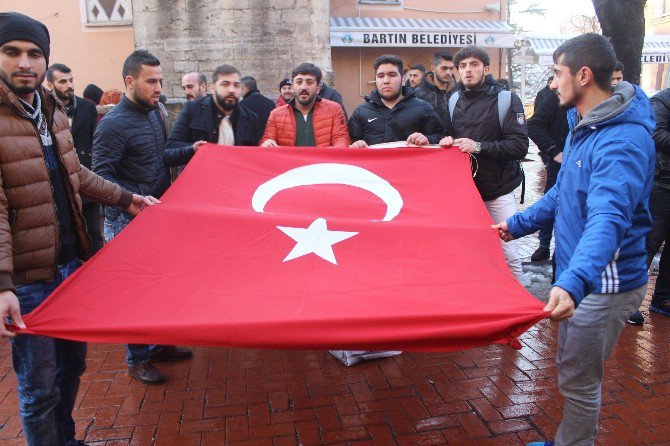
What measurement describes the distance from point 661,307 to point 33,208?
16.2ft

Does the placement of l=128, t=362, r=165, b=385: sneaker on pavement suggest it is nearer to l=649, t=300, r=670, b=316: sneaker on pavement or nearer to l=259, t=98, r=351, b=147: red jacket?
l=259, t=98, r=351, b=147: red jacket

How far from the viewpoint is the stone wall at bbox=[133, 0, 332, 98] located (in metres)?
12.8

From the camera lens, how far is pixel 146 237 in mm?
3062

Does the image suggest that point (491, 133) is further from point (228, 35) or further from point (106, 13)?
point (106, 13)

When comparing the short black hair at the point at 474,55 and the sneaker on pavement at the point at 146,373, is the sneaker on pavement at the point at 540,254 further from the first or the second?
the sneaker on pavement at the point at 146,373

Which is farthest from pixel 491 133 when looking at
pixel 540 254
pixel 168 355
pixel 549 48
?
pixel 549 48

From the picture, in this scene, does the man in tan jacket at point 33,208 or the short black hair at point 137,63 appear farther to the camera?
the short black hair at point 137,63

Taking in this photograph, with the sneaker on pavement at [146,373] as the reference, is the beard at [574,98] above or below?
above

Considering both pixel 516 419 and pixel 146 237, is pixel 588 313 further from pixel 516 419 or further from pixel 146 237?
pixel 146 237

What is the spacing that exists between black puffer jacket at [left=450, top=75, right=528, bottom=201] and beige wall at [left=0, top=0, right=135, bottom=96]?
1232 centimetres

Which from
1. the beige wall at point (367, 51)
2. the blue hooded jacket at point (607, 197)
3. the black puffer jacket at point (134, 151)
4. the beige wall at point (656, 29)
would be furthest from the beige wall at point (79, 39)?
the beige wall at point (656, 29)

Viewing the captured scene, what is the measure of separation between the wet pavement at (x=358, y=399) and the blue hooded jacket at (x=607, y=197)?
1217mm

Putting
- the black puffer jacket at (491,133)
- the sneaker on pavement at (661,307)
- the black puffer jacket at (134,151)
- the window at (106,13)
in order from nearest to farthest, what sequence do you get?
the black puffer jacket at (134,151) < the black puffer jacket at (491,133) < the sneaker on pavement at (661,307) < the window at (106,13)

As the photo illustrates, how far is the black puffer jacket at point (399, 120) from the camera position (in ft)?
14.0
